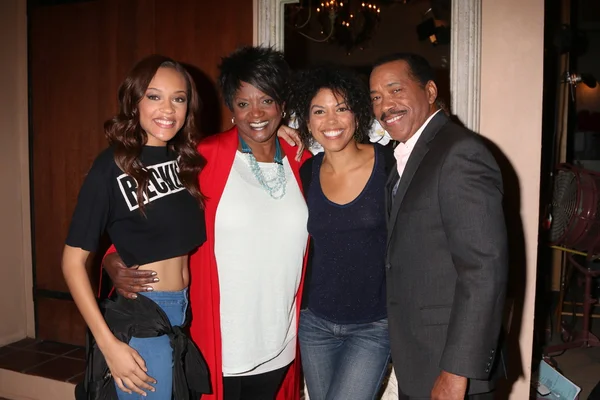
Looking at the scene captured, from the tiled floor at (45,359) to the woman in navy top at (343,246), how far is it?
77.7 inches

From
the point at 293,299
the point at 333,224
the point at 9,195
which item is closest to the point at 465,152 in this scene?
the point at 333,224

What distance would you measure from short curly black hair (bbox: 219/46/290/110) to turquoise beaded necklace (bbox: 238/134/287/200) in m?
0.20

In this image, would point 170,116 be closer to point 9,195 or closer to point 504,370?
point 504,370

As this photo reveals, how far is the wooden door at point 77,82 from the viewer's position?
320 centimetres

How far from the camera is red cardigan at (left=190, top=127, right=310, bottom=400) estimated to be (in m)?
1.93

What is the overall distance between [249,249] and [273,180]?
30 cm

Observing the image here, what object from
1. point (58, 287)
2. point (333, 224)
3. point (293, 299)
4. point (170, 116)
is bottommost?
point (58, 287)

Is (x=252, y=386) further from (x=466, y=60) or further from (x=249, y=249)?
(x=466, y=60)

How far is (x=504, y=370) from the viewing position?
1563 millimetres

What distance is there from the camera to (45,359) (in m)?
3.52

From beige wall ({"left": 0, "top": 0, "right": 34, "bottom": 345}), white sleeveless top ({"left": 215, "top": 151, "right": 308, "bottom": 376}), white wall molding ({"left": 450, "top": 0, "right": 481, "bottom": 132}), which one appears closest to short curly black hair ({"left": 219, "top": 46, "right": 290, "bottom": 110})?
white sleeveless top ({"left": 215, "top": 151, "right": 308, "bottom": 376})

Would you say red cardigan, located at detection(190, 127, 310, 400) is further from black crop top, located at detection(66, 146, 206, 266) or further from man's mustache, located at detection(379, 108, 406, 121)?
man's mustache, located at detection(379, 108, 406, 121)

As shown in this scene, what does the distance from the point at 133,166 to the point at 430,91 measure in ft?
3.22

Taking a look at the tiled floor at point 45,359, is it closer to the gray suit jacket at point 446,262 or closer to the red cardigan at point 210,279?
the red cardigan at point 210,279
